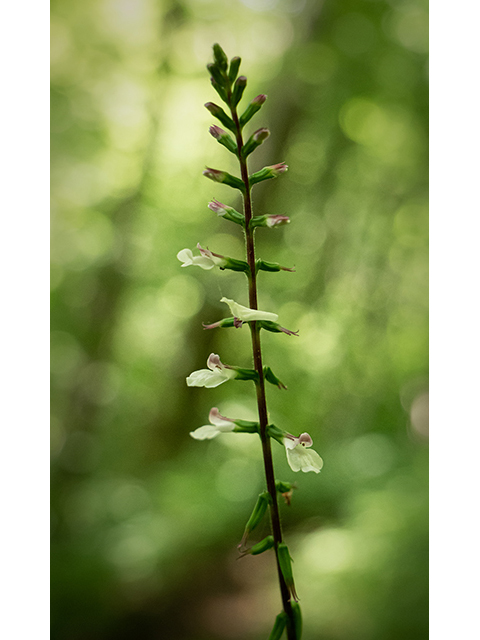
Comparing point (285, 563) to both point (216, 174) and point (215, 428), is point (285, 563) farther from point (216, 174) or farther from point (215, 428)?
point (216, 174)

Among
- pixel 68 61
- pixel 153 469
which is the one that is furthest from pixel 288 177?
pixel 153 469

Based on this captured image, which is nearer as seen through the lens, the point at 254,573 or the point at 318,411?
the point at 254,573

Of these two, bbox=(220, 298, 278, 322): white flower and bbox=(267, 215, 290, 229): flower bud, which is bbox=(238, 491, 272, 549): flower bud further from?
bbox=(267, 215, 290, 229): flower bud

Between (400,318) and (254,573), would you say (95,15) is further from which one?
(254,573)

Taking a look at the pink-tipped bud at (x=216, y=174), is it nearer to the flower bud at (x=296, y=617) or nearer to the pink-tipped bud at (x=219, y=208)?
the pink-tipped bud at (x=219, y=208)

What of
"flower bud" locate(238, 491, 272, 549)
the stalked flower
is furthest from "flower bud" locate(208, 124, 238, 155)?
"flower bud" locate(238, 491, 272, 549)

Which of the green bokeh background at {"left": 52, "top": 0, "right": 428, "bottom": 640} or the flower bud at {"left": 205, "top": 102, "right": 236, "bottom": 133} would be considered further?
the green bokeh background at {"left": 52, "top": 0, "right": 428, "bottom": 640}
